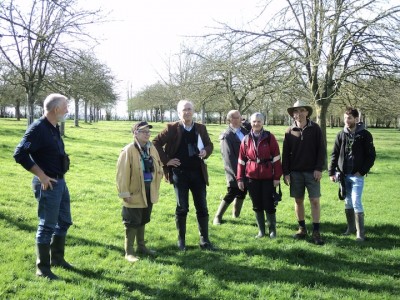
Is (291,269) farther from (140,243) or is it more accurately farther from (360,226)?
(140,243)


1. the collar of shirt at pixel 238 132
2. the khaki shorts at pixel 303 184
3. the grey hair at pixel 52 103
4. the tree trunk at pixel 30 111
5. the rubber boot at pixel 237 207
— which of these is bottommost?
the rubber boot at pixel 237 207

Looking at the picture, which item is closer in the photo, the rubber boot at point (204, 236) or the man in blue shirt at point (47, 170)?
the man in blue shirt at point (47, 170)

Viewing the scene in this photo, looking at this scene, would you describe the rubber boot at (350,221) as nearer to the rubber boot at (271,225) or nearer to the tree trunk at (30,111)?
the rubber boot at (271,225)

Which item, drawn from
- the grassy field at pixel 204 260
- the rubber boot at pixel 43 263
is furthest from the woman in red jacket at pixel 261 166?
the rubber boot at pixel 43 263

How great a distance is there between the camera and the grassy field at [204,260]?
13.7 ft

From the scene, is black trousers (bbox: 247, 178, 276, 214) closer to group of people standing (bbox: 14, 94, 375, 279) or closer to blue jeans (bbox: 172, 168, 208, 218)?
group of people standing (bbox: 14, 94, 375, 279)

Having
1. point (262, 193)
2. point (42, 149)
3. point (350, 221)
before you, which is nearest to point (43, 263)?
point (42, 149)

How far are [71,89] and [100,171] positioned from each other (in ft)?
27.9

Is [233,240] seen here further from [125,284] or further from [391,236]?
[391,236]

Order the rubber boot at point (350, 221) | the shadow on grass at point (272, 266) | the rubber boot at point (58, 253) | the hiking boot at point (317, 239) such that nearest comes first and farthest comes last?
the shadow on grass at point (272, 266)
the rubber boot at point (58, 253)
the hiking boot at point (317, 239)
the rubber boot at point (350, 221)

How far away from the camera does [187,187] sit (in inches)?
221

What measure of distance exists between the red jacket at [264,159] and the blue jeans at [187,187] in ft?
2.93

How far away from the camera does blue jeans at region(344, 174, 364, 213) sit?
608 centimetres

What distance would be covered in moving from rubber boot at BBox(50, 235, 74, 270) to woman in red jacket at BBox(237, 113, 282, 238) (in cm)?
287
